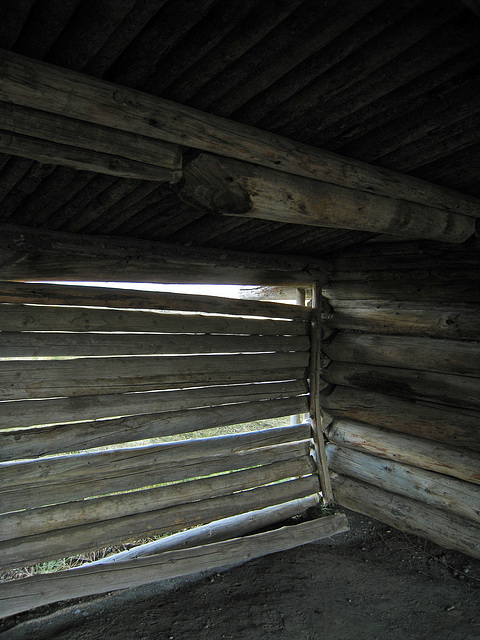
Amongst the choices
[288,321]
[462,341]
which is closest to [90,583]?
[288,321]

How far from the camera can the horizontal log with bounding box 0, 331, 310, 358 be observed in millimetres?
3277

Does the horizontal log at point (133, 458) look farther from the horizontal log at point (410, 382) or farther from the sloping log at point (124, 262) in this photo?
the sloping log at point (124, 262)

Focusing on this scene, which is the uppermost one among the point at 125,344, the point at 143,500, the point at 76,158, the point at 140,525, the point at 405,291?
the point at 76,158

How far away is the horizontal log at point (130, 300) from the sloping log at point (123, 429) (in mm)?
860

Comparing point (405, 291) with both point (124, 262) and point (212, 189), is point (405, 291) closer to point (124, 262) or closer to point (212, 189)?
point (124, 262)

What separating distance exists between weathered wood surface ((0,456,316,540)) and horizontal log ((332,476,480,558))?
45cm

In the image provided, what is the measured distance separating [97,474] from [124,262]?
161cm

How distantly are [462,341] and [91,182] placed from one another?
10.2 feet

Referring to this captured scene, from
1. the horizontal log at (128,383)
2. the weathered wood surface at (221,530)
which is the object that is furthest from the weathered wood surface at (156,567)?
the horizontal log at (128,383)

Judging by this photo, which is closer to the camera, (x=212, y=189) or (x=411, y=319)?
(x=212, y=189)

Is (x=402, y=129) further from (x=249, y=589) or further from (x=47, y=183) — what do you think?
(x=249, y=589)

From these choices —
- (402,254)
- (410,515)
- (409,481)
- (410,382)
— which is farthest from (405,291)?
(410,515)

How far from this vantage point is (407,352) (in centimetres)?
420

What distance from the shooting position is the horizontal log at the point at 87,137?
5.66 feet
